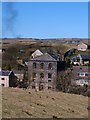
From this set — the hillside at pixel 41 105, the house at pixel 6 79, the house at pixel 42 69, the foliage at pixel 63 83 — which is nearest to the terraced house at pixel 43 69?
the house at pixel 42 69

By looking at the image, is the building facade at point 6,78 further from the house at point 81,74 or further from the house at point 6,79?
the house at point 81,74

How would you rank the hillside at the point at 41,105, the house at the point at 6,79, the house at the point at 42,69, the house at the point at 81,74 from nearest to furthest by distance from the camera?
the hillside at the point at 41,105, the house at the point at 6,79, the house at the point at 42,69, the house at the point at 81,74

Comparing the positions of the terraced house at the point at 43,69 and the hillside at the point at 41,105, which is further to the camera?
the terraced house at the point at 43,69

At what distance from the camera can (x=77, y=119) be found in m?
8.09

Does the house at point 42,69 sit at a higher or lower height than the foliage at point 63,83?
higher

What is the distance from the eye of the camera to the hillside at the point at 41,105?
7.76 metres

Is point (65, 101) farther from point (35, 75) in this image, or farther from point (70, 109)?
point (35, 75)

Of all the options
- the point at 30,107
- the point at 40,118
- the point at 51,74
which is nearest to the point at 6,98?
the point at 30,107

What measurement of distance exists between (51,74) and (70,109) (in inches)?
717

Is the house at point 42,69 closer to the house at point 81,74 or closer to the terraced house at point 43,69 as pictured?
the terraced house at point 43,69

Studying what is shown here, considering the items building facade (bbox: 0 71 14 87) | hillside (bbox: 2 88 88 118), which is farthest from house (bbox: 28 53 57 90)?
hillside (bbox: 2 88 88 118)

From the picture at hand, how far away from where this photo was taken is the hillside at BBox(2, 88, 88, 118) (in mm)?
7759

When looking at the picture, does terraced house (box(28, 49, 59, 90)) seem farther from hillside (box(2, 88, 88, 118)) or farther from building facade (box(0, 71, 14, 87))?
hillside (box(2, 88, 88, 118))

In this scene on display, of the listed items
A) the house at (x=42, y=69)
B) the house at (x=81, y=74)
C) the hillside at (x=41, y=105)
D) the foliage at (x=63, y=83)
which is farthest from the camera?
the house at (x=81, y=74)
